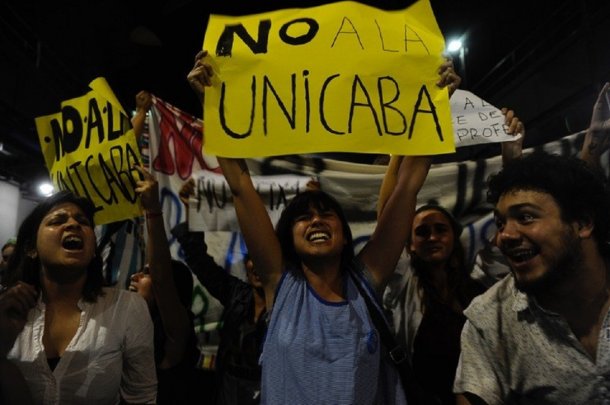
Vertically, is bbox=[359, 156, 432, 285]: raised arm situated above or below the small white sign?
below

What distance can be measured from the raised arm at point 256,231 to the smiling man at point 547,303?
64 centimetres

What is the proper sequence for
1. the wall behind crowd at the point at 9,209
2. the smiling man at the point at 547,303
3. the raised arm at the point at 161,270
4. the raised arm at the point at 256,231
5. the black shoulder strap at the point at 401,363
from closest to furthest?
1. the smiling man at the point at 547,303
2. the black shoulder strap at the point at 401,363
3. the raised arm at the point at 256,231
4. the raised arm at the point at 161,270
5. the wall behind crowd at the point at 9,209

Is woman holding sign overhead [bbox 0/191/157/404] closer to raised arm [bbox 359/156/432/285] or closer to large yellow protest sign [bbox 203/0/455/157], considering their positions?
large yellow protest sign [bbox 203/0/455/157]

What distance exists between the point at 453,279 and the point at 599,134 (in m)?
0.84

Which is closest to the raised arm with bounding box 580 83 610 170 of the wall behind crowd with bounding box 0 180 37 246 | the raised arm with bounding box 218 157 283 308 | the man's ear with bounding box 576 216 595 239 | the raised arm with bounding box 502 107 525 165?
the raised arm with bounding box 502 107 525 165

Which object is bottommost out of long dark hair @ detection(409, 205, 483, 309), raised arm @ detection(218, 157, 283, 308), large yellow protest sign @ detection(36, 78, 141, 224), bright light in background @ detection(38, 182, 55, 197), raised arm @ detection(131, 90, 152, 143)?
long dark hair @ detection(409, 205, 483, 309)

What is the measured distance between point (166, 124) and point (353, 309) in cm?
198

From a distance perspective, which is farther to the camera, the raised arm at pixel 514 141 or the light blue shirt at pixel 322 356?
the raised arm at pixel 514 141

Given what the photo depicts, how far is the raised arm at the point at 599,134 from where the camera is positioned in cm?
195

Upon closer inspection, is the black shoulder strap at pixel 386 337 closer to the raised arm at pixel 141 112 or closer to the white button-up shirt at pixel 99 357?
the white button-up shirt at pixel 99 357

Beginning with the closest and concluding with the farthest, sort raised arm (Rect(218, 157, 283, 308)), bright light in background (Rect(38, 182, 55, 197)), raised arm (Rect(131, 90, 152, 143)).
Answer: raised arm (Rect(218, 157, 283, 308))
raised arm (Rect(131, 90, 152, 143))
bright light in background (Rect(38, 182, 55, 197))

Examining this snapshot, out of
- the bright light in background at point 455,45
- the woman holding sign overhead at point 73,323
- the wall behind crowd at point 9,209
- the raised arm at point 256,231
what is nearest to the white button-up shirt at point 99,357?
the woman holding sign overhead at point 73,323

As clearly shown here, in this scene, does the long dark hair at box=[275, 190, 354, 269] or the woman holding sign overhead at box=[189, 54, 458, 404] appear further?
the long dark hair at box=[275, 190, 354, 269]

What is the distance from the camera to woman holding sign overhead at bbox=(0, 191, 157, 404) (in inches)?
59.8
